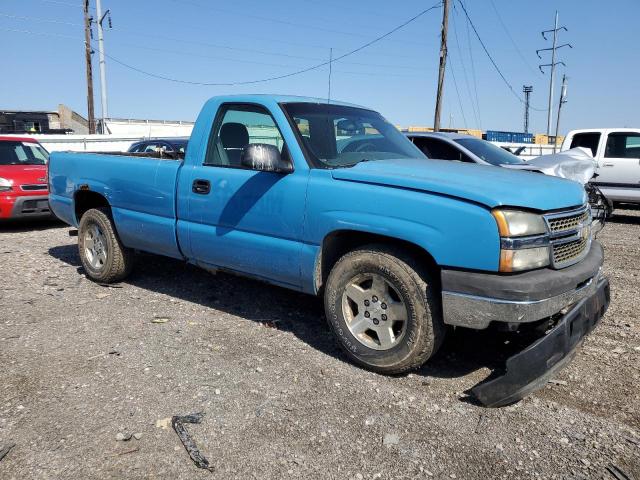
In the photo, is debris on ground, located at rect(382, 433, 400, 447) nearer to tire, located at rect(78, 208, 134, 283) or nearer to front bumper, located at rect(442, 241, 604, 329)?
front bumper, located at rect(442, 241, 604, 329)

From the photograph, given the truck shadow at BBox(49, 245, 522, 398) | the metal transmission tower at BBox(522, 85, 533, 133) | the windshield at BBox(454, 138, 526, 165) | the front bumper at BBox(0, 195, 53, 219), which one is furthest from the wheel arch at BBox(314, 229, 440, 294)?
the metal transmission tower at BBox(522, 85, 533, 133)

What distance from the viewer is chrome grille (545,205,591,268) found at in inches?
127

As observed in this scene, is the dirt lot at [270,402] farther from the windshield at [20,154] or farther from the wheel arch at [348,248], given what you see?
the windshield at [20,154]

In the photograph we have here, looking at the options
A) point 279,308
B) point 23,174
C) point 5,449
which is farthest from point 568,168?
point 23,174

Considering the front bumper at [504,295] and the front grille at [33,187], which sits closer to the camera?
the front bumper at [504,295]

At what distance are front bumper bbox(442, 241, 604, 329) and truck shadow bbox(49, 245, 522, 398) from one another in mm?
616

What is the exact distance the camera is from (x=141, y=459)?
269 cm

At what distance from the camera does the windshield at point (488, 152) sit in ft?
30.6

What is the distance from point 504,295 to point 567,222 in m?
0.78

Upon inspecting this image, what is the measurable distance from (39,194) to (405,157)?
7.43m

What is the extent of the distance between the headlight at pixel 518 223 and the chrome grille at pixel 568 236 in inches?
3.8

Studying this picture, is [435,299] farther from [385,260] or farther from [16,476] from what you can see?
[16,476]

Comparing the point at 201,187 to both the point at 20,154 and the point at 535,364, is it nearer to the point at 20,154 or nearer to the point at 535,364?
the point at 535,364

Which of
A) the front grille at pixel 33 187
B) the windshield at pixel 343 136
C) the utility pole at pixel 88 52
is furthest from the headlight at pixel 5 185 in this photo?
the utility pole at pixel 88 52
